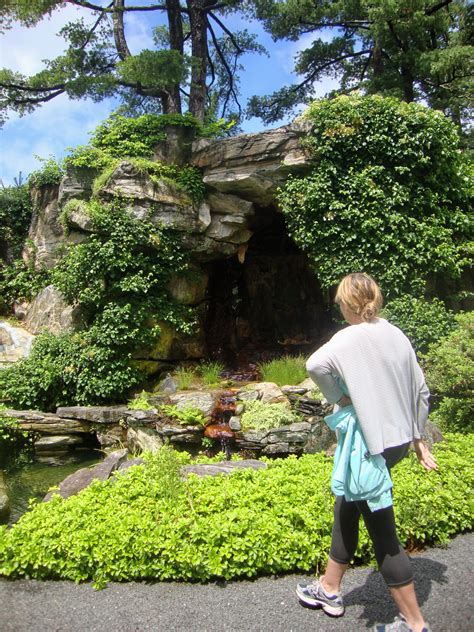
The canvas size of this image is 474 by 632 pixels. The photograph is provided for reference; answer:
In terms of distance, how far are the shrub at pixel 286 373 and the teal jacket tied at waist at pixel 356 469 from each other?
249 inches

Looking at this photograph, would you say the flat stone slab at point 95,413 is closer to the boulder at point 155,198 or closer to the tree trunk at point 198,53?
the boulder at point 155,198

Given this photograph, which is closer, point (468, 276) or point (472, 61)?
point (468, 276)

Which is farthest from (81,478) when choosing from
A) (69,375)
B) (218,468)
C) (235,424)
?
(69,375)

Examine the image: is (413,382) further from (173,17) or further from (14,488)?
(173,17)

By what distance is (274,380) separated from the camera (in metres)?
8.98

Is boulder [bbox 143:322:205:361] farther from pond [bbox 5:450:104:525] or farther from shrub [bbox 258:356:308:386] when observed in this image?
pond [bbox 5:450:104:525]

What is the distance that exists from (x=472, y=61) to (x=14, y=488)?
12.4 meters

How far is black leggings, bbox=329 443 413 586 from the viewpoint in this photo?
2.29 meters

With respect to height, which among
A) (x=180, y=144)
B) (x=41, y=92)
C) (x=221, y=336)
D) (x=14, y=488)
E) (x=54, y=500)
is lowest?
(x=14, y=488)

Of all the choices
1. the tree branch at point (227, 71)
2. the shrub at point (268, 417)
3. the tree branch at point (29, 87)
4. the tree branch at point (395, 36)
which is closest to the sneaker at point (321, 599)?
the shrub at point (268, 417)

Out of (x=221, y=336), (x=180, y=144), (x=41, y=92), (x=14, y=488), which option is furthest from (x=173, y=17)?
(x=14, y=488)

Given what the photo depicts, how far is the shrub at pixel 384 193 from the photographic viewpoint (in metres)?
8.43

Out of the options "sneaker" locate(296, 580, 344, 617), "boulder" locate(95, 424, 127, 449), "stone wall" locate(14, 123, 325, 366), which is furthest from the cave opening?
"sneaker" locate(296, 580, 344, 617)

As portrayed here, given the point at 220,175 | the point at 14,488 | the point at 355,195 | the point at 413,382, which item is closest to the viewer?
the point at 413,382
